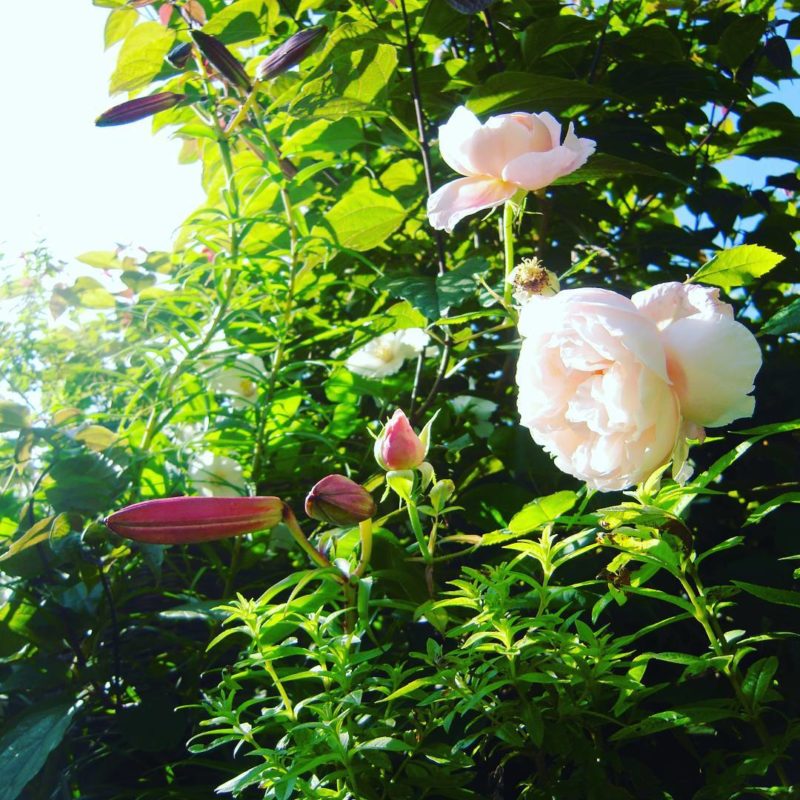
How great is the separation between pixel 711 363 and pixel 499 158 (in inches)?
8.3

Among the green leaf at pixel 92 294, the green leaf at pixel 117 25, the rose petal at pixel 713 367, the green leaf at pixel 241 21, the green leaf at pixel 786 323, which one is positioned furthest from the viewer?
the green leaf at pixel 92 294

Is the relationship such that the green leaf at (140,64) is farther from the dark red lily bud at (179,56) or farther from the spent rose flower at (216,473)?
the spent rose flower at (216,473)

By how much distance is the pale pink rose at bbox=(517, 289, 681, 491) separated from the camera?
38 centimetres

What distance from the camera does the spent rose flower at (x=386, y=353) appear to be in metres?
0.87

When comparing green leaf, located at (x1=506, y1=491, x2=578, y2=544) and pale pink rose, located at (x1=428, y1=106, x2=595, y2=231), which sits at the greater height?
pale pink rose, located at (x1=428, y1=106, x2=595, y2=231)

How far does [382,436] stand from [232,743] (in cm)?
35

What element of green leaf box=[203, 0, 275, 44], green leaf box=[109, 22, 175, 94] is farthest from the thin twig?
green leaf box=[109, 22, 175, 94]

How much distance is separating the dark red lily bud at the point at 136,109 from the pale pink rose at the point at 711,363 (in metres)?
0.63

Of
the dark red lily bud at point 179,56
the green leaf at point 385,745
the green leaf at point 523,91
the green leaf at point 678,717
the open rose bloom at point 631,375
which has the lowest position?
the green leaf at point 678,717

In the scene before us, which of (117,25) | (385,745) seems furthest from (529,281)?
(117,25)

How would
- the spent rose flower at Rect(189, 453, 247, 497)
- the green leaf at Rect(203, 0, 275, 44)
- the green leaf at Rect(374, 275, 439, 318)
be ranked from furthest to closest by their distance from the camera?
the green leaf at Rect(203, 0, 275, 44) < the spent rose flower at Rect(189, 453, 247, 497) < the green leaf at Rect(374, 275, 439, 318)

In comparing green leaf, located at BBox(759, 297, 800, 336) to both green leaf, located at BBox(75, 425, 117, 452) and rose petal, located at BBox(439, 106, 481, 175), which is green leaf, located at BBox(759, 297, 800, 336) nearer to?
rose petal, located at BBox(439, 106, 481, 175)

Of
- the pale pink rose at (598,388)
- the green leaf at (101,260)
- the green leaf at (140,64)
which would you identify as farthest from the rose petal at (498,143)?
the green leaf at (101,260)

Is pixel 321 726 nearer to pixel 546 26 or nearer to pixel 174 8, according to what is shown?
pixel 546 26
